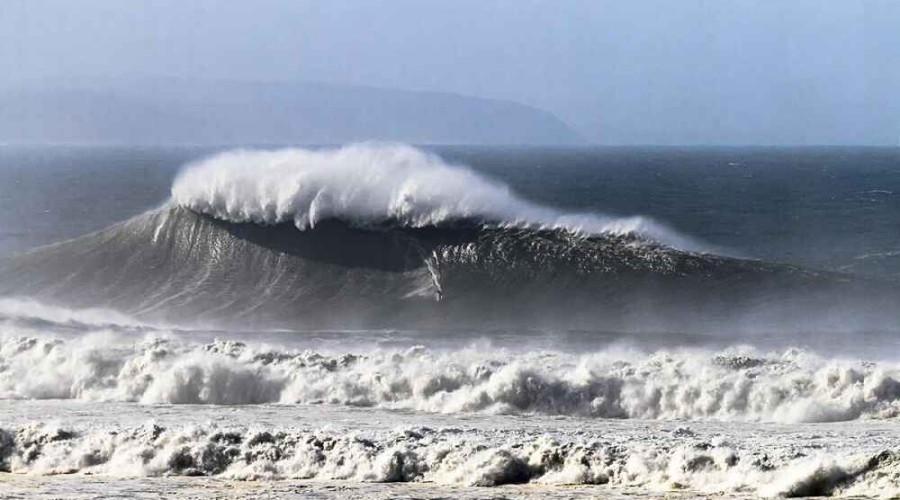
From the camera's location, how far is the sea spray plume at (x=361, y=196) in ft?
86.1

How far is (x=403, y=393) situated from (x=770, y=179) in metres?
77.9

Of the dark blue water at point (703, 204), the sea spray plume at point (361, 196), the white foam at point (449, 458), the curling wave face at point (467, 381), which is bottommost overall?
the white foam at point (449, 458)

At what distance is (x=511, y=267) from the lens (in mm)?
25094

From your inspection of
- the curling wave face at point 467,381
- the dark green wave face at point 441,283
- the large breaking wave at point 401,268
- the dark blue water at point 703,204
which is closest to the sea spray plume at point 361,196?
the large breaking wave at point 401,268

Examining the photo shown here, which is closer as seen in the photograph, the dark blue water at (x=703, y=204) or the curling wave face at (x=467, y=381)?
the curling wave face at (x=467, y=381)

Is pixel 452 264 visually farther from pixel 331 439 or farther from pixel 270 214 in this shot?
pixel 331 439

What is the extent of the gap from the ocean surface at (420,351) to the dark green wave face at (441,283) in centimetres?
6

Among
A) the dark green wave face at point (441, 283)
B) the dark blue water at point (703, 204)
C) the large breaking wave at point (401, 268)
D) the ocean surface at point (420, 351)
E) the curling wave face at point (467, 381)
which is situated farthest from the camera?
the dark blue water at point (703, 204)

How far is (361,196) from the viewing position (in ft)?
88.5

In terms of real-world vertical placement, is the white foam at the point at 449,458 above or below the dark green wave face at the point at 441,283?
below

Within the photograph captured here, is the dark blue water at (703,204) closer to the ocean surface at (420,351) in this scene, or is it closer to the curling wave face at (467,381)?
the ocean surface at (420,351)

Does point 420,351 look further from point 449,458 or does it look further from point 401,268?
point 401,268

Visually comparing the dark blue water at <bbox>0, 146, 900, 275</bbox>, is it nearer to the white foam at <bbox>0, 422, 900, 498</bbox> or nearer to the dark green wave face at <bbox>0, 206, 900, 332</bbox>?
the dark green wave face at <bbox>0, 206, 900, 332</bbox>

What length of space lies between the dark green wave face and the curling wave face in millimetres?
5805
